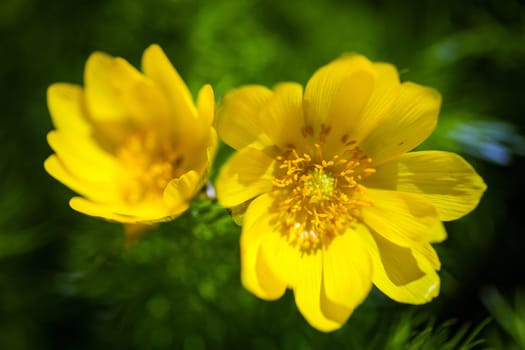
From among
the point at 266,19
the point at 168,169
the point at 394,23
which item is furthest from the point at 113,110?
the point at 394,23

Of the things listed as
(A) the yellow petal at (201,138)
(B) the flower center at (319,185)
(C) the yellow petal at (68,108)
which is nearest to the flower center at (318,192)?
(B) the flower center at (319,185)

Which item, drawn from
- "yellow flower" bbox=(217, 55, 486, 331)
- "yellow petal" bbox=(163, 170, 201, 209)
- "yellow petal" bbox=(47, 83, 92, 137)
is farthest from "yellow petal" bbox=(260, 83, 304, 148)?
"yellow petal" bbox=(47, 83, 92, 137)

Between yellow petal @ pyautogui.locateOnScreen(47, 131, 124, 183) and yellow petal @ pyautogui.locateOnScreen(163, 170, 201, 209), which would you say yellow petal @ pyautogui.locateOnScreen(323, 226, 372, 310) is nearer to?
yellow petal @ pyautogui.locateOnScreen(163, 170, 201, 209)

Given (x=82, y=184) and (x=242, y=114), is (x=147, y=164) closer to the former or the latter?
(x=82, y=184)

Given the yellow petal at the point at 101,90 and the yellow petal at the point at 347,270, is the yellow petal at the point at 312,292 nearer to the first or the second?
the yellow petal at the point at 347,270

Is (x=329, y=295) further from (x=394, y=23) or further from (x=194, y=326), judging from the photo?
(x=394, y=23)
